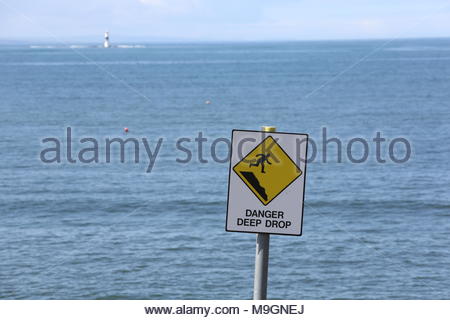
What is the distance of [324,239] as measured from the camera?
137 feet

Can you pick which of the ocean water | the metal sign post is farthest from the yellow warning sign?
the ocean water

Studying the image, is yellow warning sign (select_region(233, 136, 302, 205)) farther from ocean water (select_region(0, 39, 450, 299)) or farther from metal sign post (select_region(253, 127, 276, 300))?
ocean water (select_region(0, 39, 450, 299))

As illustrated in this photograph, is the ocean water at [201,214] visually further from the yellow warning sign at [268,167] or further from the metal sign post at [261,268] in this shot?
the yellow warning sign at [268,167]

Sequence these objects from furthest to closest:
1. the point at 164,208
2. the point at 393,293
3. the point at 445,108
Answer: the point at 445,108 → the point at 164,208 → the point at 393,293

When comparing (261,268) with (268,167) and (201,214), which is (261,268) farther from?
(201,214)

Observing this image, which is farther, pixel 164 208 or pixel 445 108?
pixel 445 108

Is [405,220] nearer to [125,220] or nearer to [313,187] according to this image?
[313,187]

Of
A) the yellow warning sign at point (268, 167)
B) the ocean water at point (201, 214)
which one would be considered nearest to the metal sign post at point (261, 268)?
the yellow warning sign at point (268, 167)

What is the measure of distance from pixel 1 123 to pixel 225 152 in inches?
1612

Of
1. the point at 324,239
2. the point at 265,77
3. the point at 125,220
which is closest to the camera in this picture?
the point at 324,239

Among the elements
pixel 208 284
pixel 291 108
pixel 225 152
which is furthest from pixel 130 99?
pixel 208 284

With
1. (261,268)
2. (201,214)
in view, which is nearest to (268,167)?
(261,268)

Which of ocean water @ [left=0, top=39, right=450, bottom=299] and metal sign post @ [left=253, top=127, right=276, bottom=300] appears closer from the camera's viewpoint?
metal sign post @ [left=253, top=127, right=276, bottom=300]

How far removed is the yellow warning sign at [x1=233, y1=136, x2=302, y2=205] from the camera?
404cm
